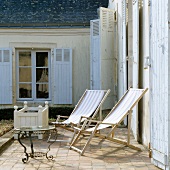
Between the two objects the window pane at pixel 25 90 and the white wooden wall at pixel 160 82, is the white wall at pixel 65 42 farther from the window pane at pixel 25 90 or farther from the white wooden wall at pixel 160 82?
the white wooden wall at pixel 160 82

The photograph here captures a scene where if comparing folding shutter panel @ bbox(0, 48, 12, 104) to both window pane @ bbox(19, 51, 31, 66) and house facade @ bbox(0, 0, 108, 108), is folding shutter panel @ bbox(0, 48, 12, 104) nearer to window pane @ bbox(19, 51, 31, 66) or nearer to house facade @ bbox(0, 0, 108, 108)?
house facade @ bbox(0, 0, 108, 108)

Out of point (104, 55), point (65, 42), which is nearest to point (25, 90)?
point (65, 42)

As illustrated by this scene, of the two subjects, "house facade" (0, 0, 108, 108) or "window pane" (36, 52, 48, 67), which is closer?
"house facade" (0, 0, 108, 108)

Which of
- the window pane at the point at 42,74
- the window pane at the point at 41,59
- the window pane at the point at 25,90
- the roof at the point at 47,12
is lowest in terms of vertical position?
the window pane at the point at 25,90

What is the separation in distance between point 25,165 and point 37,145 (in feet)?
5.85

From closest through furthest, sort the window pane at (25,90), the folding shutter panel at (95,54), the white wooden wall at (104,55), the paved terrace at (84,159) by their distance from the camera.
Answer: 1. the paved terrace at (84,159)
2. the white wooden wall at (104,55)
3. the folding shutter panel at (95,54)
4. the window pane at (25,90)

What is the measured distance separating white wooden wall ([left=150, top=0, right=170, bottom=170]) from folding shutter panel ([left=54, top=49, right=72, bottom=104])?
23.7 feet

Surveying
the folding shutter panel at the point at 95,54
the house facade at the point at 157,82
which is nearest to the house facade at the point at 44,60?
the folding shutter panel at the point at 95,54

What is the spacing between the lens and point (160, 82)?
16.5 ft

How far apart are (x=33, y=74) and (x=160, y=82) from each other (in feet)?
26.8

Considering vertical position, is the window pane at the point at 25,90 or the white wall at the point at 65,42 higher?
the white wall at the point at 65,42

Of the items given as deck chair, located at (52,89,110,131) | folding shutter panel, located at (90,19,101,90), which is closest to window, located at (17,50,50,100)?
folding shutter panel, located at (90,19,101,90)

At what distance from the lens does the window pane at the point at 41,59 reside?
42.0ft

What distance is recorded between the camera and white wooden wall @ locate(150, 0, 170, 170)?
4.73 metres
